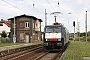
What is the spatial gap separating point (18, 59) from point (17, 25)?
45.5 m

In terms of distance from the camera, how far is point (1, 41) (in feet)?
175

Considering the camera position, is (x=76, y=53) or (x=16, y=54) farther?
(x=16, y=54)

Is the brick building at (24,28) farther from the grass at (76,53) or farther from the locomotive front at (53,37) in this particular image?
the locomotive front at (53,37)

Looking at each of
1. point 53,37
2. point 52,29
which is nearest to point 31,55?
point 53,37

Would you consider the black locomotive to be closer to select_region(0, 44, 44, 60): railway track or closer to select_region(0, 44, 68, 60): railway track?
select_region(0, 44, 68, 60): railway track

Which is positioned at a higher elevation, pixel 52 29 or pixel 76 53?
pixel 52 29

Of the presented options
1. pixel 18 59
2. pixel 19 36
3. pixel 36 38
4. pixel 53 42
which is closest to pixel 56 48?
pixel 53 42

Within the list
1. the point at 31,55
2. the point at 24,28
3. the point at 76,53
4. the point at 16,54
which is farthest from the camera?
the point at 24,28

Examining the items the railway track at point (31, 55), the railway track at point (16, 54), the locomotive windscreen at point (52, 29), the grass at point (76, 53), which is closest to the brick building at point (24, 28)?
the railway track at point (16, 54)

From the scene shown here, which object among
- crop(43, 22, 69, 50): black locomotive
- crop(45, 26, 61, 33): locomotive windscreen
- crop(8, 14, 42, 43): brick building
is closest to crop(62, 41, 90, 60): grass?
crop(43, 22, 69, 50): black locomotive

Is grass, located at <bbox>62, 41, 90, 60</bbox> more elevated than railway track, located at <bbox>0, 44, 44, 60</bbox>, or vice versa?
grass, located at <bbox>62, 41, 90, 60</bbox>

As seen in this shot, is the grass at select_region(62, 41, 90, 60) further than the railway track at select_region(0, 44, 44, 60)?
No

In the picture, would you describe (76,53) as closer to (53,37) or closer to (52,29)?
(53,37)

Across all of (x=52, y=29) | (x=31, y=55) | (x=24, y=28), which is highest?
(x=24, y=28)
